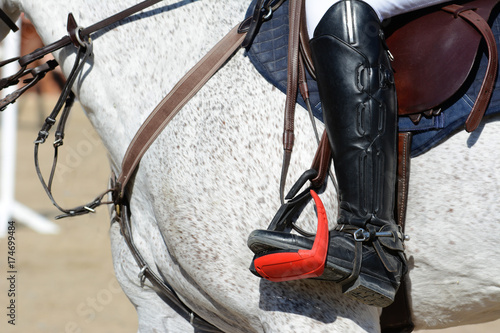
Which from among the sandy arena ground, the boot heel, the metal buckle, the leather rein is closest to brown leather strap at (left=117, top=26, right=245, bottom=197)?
the leather rein

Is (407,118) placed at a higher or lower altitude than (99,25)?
lower

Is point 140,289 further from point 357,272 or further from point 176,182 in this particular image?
point 357,272

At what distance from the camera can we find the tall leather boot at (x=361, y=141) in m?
1.83

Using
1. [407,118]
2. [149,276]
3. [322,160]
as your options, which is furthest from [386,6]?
[149,276]

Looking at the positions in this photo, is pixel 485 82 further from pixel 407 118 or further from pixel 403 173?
pixel 403 173

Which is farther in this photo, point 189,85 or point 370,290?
point 189,85

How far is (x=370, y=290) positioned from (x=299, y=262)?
255mm

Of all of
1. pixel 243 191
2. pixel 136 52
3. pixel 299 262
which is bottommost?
pixel 299 262

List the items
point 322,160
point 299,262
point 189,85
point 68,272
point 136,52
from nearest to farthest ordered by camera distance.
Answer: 1. point 299,262
2. point 322,160
3. point 189,85
4. point 136,52
5. point 68,272

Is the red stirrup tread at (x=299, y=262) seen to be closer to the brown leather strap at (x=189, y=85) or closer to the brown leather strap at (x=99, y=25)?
the brown leather strap at (x=189, y=85)

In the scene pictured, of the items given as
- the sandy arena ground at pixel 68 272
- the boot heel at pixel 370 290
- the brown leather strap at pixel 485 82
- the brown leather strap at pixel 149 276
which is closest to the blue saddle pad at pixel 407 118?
the brown leather strap at pixel 485 82

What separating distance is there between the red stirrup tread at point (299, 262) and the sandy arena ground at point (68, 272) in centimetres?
269

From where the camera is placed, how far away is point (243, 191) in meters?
1.92

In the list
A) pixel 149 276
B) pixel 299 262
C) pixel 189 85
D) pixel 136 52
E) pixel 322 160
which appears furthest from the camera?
pixel 149 276
